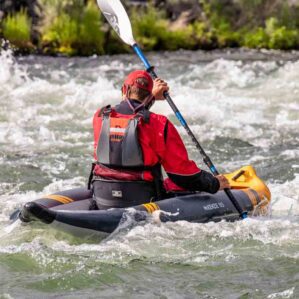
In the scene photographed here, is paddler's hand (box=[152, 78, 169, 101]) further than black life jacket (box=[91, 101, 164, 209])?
Yes

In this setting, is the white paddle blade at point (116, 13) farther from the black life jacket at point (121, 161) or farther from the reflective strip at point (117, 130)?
the reflective strip at point (117, 130)

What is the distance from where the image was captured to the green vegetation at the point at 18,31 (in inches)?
667

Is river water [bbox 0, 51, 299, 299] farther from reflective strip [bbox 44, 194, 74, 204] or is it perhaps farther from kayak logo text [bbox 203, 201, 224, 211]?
reflective strip [bbox 44, 194, 74, 204]

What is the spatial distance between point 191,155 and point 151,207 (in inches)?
132

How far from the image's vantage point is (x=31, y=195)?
7.44 meters

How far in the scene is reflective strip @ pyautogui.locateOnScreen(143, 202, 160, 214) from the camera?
233 inches

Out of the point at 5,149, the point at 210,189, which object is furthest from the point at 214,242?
the point at 5,149

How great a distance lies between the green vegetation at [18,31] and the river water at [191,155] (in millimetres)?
1151

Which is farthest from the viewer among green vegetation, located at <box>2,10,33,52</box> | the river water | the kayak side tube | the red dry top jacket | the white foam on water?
green vegetation, located at <box>2,10,33,52</box>

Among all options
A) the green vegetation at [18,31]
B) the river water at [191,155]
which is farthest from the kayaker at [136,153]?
the green vegetation at [18,31]

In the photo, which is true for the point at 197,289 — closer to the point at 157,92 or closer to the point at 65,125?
the point at 157,92

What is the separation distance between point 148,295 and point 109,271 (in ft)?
1.32

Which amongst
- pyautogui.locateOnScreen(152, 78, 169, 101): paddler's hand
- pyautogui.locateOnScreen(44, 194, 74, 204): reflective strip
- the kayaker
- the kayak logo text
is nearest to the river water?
the kayak logo text

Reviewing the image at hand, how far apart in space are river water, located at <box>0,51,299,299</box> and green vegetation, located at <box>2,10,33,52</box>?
115 centimetres
